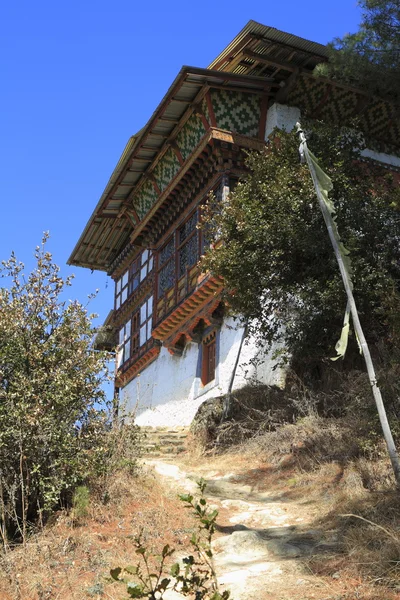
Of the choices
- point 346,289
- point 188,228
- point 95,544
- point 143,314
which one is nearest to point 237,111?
point 188,228

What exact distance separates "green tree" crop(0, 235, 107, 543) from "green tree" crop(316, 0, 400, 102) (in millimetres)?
7184

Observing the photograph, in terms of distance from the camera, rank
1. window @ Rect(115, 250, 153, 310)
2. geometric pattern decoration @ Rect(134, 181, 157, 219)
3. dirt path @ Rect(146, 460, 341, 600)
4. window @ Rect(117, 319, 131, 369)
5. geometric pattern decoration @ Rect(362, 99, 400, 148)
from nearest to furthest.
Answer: dirt path @ Rect(146, 460, 341, 600)
geometric pattern decoration @ Rect(362, 99, 400, 148)
geometric pattern decoration @ Rect(134, 181, 157, 219)
window @ Rect(115, 250, 153, 310)
window @ Rect(117, 319, 131, 369)

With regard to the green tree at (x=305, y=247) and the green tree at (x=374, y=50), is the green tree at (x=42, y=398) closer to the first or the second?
the green tree at (x=305, y=247)

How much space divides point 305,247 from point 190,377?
8.89 m

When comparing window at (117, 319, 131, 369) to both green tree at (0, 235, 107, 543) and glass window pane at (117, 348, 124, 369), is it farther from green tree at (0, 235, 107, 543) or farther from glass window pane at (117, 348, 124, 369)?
green tree at (0, 235, 107, 543)

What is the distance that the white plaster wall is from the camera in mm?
18078

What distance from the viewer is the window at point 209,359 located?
68.2ft

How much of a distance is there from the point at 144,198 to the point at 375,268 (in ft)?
40.7

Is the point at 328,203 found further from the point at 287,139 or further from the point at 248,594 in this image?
the point at 248,594

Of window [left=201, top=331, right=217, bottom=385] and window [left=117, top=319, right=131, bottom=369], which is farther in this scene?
window [left=117, top=319, right=131, bottom=369]

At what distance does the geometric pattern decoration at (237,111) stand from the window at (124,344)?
10.2 metres

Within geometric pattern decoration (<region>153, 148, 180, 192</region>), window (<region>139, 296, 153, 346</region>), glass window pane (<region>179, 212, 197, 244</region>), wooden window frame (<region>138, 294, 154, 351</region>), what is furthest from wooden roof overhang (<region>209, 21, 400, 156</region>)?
window (<region>139, 296, 153, 346</region>)

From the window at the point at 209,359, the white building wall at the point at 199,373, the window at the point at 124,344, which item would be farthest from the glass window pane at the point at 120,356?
the window at the point at 209,359

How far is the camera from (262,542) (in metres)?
8.73
